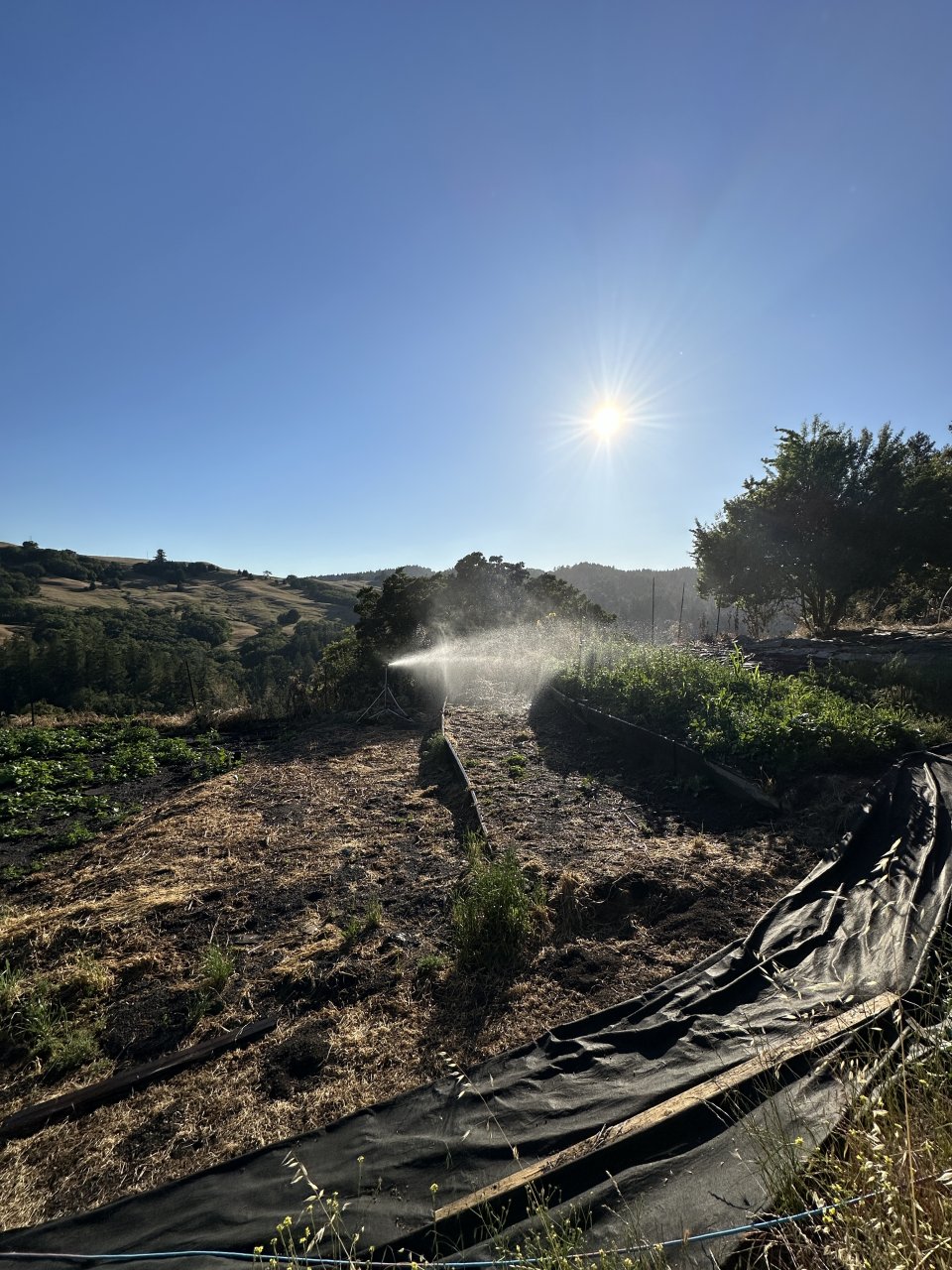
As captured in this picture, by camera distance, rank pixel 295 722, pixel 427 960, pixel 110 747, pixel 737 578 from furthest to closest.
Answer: pixel 737 578 < pixel 295 722 < pixel 110 747 < pixel 427 960

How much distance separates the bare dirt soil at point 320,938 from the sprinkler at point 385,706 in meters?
4.96

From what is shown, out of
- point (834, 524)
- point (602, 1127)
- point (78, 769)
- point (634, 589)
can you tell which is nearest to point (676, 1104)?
point (602, 1127)

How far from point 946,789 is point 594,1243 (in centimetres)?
479

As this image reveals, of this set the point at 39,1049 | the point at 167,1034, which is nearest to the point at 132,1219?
the point at 167,1034

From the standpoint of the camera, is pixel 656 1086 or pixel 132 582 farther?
pixel 132 582

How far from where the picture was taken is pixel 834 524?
1598 centimetres

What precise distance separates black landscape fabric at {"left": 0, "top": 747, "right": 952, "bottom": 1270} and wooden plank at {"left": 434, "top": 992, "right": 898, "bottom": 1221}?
0.11 ft

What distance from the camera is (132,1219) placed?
190 centimetres

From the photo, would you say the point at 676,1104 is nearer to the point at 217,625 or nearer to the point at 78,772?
the point at 78,772

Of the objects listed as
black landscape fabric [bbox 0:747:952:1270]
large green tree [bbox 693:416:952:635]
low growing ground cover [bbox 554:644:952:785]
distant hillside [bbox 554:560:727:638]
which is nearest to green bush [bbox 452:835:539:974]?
black landscape fabric [bbox 0:747:952:1270]

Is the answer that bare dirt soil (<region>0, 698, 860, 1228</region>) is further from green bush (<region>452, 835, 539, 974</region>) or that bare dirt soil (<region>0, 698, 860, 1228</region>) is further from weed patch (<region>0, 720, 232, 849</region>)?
weed patch (<region>0, 720, 232, 849</region>)

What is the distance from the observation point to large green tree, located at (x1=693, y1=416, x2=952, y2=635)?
1509 cm

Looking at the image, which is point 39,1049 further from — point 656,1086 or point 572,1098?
point 656,1086

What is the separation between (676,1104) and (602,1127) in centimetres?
30
